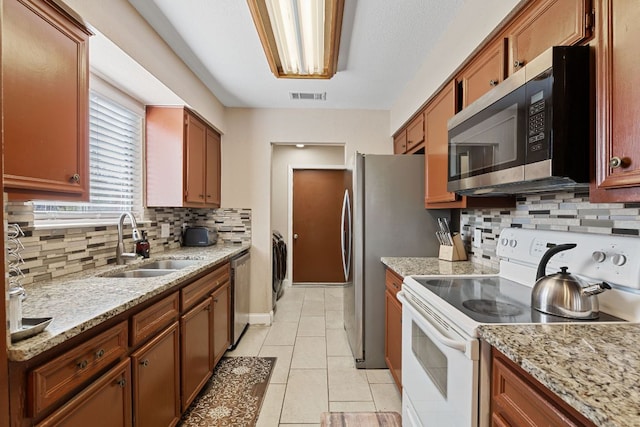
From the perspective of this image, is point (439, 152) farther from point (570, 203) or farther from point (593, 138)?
point (593, 138)

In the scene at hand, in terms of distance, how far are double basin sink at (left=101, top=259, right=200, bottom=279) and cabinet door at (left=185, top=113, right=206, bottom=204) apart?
0.58 metres

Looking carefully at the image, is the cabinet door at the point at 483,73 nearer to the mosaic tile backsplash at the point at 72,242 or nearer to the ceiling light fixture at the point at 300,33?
the ceiling light fixture at the point at 300,33

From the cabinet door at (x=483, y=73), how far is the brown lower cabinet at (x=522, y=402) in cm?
128

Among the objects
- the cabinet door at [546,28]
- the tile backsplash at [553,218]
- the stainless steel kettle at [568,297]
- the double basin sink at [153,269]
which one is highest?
the cabinet door at [546,28]

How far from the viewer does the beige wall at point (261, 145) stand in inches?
137

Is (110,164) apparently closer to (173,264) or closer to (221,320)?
(173,264)

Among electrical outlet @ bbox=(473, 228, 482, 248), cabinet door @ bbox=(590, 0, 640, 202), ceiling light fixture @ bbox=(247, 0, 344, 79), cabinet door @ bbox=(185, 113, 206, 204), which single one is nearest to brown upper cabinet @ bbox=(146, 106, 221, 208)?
cabinet door @ bbox=(185, 113, 206, 204)

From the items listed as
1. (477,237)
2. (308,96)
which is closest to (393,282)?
(477,237)

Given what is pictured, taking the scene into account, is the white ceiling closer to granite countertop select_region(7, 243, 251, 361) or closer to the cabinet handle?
the cabinet handle

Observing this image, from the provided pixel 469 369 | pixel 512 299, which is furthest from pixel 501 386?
pixel 512 299

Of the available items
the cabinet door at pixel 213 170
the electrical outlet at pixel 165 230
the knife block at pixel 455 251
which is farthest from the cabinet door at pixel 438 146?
the electrical outlet at pixel 165 230

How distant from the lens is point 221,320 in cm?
248

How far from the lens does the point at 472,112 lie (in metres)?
1.52

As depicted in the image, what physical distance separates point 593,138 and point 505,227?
97 cm
